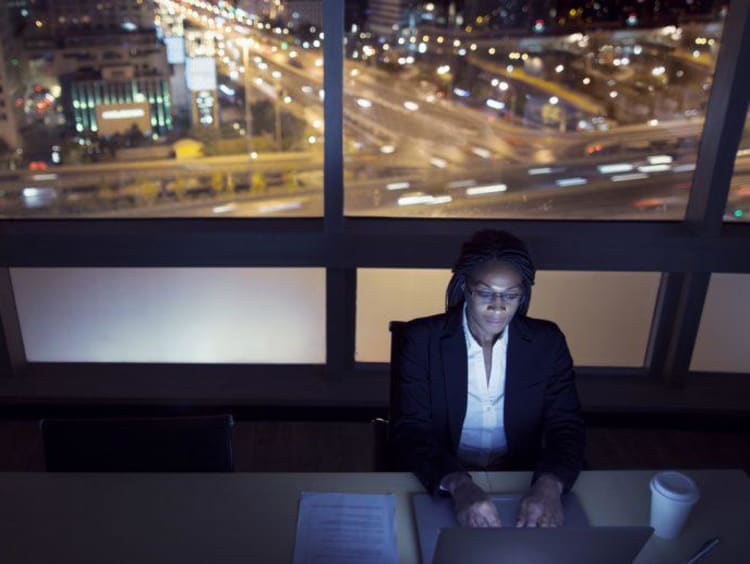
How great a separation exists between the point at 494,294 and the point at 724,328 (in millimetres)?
2160

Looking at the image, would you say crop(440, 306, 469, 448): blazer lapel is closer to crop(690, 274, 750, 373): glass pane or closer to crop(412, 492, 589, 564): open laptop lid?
crop(412, 492, 589, 564): open laptop lid

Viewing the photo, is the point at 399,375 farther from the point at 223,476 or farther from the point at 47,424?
the point at 47,424

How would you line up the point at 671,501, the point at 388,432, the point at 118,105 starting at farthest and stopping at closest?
the point at 118,105 < the point at 388,432 < the point at 671,501

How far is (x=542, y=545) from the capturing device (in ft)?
4.11

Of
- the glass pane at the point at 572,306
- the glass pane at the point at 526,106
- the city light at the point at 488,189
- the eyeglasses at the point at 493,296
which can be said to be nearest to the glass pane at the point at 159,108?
the glass pane at the point at 526,106

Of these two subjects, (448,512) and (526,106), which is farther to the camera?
(526,106)

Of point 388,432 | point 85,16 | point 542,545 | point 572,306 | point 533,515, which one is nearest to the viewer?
point 542,545

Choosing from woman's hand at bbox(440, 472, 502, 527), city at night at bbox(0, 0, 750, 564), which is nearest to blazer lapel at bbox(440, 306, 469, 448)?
city at night at bbox(0, 0, 750, 564)

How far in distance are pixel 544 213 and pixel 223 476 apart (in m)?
2.06

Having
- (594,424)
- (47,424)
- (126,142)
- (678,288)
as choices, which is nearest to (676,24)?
(678,288)

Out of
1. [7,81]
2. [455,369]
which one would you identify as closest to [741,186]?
[455,369]

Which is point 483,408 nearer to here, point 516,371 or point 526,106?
point 516,371

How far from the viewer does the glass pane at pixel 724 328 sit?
11.0ft

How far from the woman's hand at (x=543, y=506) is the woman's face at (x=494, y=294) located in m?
0.43
